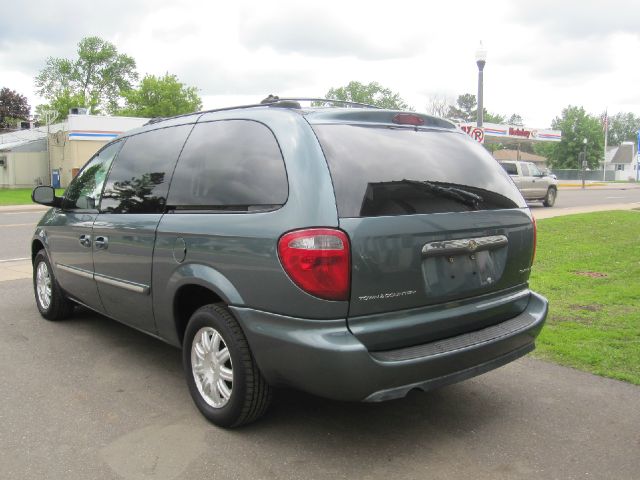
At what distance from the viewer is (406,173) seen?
3.29 m

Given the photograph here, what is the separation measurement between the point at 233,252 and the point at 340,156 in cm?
76

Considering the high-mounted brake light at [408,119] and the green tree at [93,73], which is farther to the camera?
the green tree at [93,73]

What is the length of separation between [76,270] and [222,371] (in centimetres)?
216

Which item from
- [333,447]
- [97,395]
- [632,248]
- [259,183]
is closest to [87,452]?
[97,395]

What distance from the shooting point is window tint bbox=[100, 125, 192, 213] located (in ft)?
13.1

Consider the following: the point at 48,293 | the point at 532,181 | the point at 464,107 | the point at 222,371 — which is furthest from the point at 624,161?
the point at 222,371

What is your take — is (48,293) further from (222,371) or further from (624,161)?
(624,161)

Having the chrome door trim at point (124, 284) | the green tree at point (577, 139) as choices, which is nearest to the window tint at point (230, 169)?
the chrome door trim at point (124, 284)

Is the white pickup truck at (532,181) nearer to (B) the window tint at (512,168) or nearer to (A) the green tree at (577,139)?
(B) the window tint at (512,168)

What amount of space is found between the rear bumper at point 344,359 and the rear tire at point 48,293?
3.12 metres

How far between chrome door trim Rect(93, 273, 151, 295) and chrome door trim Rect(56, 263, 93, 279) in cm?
14

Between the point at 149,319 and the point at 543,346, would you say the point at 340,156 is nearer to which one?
the point at 149,319

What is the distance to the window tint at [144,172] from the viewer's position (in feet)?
13.1

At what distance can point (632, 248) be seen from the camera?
31.8ft
